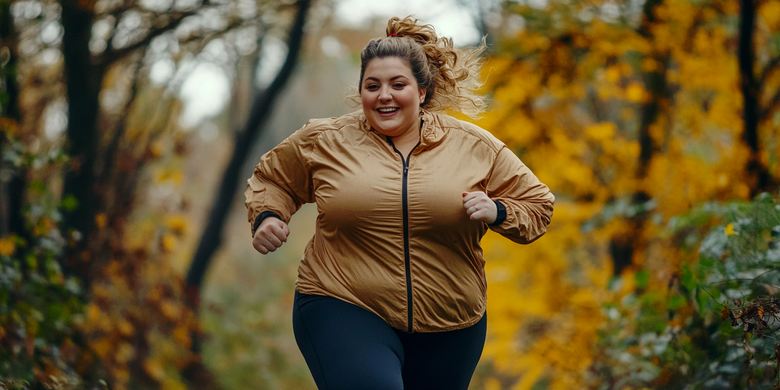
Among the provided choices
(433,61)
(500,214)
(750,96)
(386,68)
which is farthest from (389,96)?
(750,96)

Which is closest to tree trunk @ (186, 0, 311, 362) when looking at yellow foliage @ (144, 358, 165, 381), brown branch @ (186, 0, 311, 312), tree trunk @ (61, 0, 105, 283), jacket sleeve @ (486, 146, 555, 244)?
brown branch @ (186, 0, 311, 312)

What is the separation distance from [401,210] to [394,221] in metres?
0.05

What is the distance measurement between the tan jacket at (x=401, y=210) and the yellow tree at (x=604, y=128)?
4065 millimetres

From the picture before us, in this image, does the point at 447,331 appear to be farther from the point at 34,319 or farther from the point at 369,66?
the point at 34,319

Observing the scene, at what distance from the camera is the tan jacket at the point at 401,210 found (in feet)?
8.29

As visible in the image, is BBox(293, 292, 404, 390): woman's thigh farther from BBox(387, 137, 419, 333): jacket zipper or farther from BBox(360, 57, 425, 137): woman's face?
BBox(360, 57, 425, 137): woman's face

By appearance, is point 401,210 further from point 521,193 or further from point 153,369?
point 153,369

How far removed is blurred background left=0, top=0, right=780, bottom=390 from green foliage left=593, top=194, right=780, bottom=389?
0.01 m

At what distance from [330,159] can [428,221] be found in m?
0.48

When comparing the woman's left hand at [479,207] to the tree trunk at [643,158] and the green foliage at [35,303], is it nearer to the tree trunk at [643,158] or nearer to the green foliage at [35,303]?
the green foliage at [35,303]

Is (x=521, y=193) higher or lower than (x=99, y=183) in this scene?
higher

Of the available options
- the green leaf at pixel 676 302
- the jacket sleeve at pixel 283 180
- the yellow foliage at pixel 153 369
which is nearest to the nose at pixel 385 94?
the jacket sleeve at pixel 283 180

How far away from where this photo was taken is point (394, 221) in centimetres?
253

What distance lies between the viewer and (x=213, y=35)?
7.29 metres
